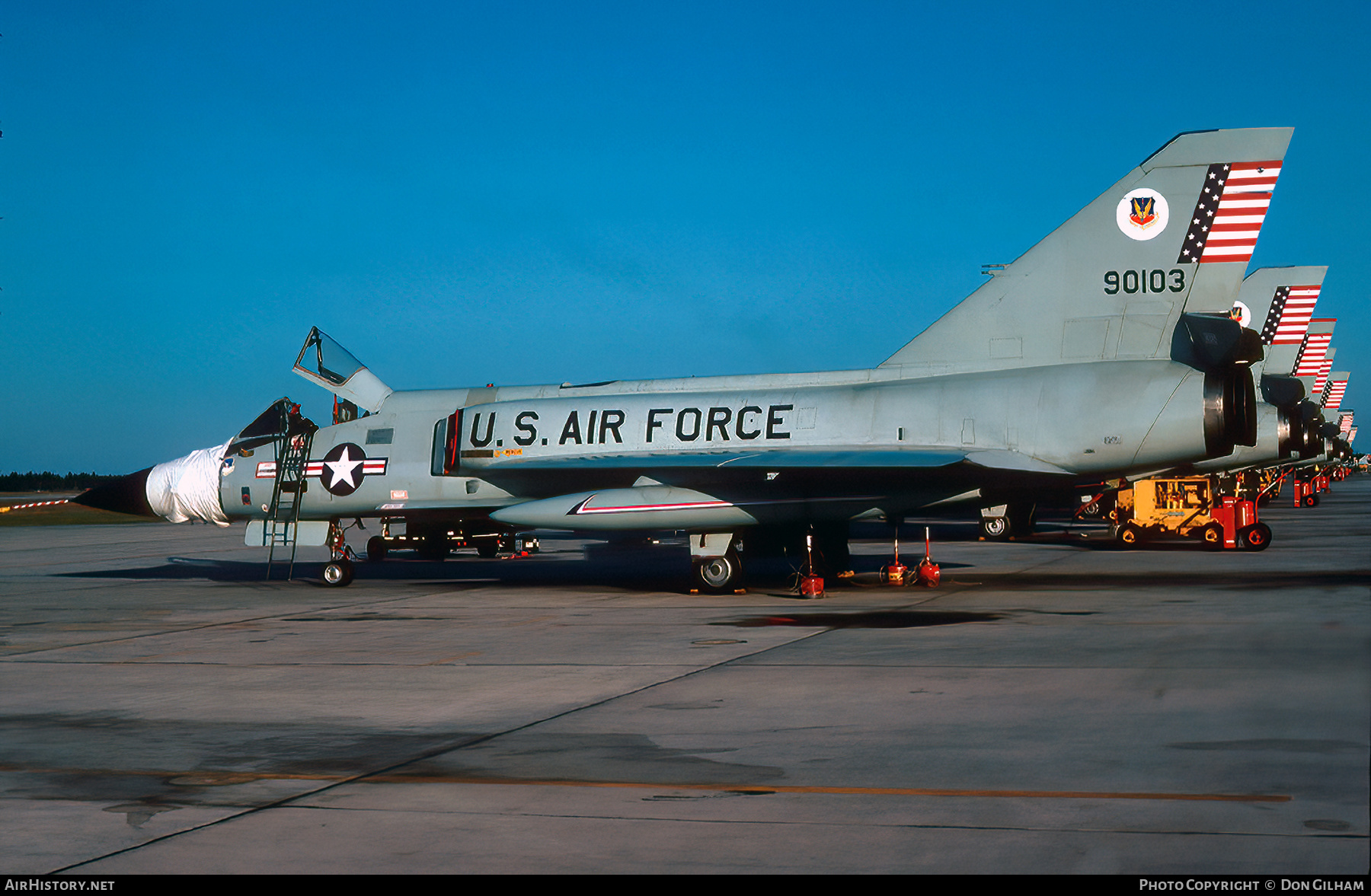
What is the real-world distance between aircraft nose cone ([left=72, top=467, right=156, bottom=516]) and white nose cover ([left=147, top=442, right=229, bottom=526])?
0.31 ft

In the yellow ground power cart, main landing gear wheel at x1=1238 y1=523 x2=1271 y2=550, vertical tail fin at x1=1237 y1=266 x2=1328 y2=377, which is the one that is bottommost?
main landing gear wheel at x1=1238 y1=523 x2=1271 y2=550

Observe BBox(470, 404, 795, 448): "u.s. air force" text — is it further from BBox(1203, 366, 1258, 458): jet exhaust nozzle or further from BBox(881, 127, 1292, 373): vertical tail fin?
BBox(1203, 366, 1258, 458): jet exhaust nozzle

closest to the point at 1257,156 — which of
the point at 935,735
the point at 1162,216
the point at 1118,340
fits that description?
the point at 1162,216

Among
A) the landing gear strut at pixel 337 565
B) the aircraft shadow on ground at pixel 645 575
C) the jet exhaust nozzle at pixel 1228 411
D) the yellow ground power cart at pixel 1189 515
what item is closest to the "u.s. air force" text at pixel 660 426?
the aircraft shadow on ground at pixel 645 575

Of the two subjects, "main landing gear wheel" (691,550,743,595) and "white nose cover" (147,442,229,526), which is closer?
"main landing gear wheel" (691,550,743,595)

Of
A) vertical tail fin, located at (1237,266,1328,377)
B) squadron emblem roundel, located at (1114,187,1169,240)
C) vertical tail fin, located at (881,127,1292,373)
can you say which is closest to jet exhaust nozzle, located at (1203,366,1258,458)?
vertical tail fin, located at (881,127,1292,373)

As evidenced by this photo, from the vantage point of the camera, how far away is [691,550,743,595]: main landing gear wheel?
15523mm

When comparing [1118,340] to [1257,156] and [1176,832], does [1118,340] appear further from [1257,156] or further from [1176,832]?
[1176,832]

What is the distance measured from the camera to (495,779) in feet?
19.0

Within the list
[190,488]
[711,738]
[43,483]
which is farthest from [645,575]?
[43,483]

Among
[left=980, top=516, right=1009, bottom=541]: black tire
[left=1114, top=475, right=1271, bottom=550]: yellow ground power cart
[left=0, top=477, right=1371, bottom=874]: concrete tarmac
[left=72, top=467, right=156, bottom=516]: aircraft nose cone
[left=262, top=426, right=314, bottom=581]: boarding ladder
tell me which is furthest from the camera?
[left=980, top=516, right=1009, bottom=541]: black tire

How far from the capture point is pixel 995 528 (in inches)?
1073

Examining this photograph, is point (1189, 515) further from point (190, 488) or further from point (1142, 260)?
point (190, 488)

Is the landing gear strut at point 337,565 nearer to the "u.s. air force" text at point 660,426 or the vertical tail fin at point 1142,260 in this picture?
the "u.s. air force" text at point 660,426
